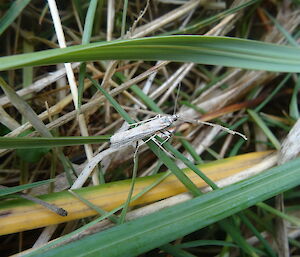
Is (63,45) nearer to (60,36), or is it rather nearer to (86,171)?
(60,36)

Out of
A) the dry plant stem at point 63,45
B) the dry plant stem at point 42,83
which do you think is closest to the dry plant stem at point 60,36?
the dry plant stem at point 63,45

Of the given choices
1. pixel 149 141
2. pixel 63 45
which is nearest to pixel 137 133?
pixel 149 141

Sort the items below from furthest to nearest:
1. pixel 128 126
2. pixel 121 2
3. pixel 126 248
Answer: pixel 121 2, pixel 128 126, pixel 126 248

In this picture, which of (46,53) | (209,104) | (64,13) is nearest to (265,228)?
(209,104)

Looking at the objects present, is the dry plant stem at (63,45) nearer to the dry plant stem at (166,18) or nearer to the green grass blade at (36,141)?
the green grass blade at (36,141)

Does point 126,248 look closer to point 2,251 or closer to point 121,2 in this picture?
point 2,251

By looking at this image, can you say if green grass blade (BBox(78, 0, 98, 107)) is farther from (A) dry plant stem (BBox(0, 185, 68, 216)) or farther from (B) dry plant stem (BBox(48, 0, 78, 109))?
(A) dry plant stem (BBox(0, 185, 68, 216))
